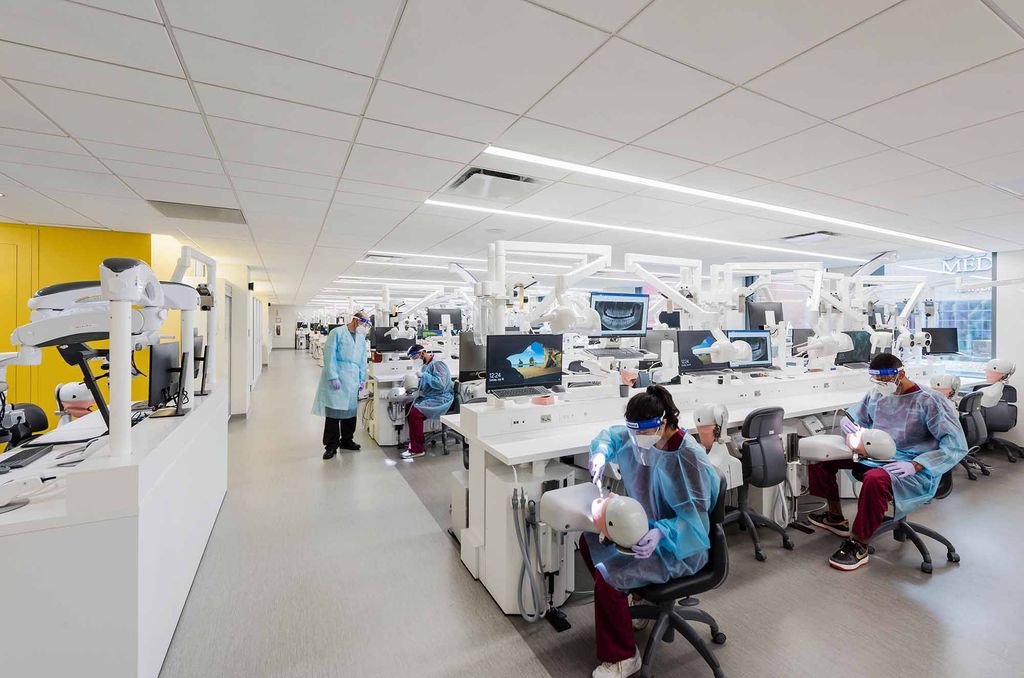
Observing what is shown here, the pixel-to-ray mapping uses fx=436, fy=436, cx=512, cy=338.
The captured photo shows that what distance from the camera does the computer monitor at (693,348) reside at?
3.33 meters

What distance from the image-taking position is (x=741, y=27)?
5.08 ft

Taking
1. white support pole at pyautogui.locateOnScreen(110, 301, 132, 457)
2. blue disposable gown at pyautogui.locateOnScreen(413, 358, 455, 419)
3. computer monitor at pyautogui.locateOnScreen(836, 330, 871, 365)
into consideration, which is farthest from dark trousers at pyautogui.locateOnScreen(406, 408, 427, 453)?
computer monitor at pyautogui.locateOnScreen(836, 330, 871, 365)

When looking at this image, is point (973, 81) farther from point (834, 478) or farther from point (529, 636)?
point (529, 636)

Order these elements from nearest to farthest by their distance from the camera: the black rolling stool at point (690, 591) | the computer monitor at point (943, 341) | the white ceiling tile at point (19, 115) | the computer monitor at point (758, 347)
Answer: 1. the black rolling stool at point (690, 591)
2. the white ceiling tile at point (19, 115)
3. the computer monitor at point (758, 347)
4. the computer monitor at point (943, 341)

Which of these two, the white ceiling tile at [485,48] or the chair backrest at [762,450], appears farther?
the chair backrest at [762,450]

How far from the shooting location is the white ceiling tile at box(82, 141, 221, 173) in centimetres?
248

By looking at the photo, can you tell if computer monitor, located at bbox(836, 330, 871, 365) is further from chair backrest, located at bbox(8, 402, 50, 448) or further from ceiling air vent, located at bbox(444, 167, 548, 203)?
chair backrest, located at bbox(8, 402, 50, 448)

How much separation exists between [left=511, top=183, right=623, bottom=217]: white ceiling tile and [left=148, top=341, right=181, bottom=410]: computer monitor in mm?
2678

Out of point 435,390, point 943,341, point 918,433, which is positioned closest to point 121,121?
point 435,390

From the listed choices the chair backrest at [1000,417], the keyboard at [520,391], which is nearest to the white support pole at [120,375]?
the keyboard at [520,391]

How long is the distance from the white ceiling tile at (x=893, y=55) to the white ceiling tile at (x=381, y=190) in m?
2.36

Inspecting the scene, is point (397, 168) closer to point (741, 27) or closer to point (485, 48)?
point (485, 48)

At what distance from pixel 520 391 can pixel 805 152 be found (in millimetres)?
2283

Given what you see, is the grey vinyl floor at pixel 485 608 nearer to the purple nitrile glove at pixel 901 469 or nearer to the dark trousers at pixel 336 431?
the purple nitrile glove at pixel 901 469
